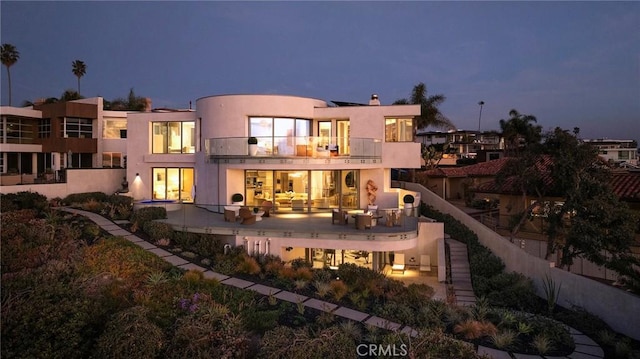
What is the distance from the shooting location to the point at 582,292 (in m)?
12.8

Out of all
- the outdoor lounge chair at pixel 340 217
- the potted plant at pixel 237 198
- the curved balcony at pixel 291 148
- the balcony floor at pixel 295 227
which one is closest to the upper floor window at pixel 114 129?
the curved balcony at pixel 291 148

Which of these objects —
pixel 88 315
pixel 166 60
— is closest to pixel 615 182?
pixel 88 315

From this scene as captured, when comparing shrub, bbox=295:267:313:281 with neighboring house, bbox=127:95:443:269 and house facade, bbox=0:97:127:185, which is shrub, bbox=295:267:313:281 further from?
house facade, bbox=0:97:127:185

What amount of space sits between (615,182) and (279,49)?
49.7m

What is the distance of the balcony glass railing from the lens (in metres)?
20.2

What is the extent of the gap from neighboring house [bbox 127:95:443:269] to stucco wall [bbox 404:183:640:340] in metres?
2.96

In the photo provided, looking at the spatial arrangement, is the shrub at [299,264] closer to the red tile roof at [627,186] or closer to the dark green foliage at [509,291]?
the dark green foliage at [509,291]

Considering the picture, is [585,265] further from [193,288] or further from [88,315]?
[88,315]

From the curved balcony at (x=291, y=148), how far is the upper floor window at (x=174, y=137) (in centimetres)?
444

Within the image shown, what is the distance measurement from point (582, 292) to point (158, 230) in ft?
50.7

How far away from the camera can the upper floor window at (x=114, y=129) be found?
34594 millimetres

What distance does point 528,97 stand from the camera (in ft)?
195

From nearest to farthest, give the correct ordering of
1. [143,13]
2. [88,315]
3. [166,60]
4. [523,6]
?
1. [88,315]
2. [523,6]
3. [143,13]
4. [166,60]

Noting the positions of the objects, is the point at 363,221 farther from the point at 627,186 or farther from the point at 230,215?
the point at 627,186
